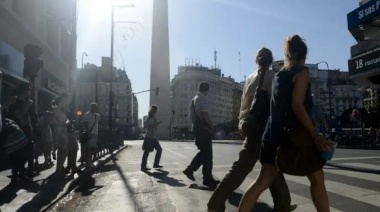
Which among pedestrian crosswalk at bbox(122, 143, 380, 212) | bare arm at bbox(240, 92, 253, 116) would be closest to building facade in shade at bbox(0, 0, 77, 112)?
pedestrian crosswalk at bbox(122, 143, 380, 212)

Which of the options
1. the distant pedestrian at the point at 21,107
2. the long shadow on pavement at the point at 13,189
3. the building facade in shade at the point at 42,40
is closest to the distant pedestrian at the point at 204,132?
the long shadow on pavement at the point at 13,189

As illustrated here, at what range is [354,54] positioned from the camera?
33312 millimetres

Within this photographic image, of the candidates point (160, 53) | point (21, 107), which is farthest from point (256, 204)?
point (160, 53)

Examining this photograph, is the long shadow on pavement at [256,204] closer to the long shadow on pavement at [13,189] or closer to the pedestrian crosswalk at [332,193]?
the pedestrian crosswalk at [332,193]

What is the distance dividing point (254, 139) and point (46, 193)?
3586 mm

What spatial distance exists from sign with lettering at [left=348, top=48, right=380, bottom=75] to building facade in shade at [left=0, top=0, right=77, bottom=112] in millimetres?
21135

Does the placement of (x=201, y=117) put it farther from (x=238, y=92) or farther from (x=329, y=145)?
(x=238, y=92)

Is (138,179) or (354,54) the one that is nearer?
(138,179)

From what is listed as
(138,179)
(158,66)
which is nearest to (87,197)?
(138,179)

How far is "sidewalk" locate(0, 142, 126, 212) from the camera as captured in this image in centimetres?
531

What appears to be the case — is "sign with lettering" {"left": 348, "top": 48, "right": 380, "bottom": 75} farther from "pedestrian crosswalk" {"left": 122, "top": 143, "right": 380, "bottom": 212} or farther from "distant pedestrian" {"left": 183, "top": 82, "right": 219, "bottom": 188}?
"distant pedestrian" {"left": 183, "top": 82, "right": 219, "bottom": 188}

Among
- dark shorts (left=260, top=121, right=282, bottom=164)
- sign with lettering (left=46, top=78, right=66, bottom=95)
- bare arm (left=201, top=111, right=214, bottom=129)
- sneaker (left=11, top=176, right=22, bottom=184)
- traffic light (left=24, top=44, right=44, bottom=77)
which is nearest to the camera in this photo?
dark shorts (left=260, top=121, right=282, bottom=164)

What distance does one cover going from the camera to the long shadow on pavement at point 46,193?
17.3 ft

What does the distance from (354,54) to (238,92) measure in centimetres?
13020
